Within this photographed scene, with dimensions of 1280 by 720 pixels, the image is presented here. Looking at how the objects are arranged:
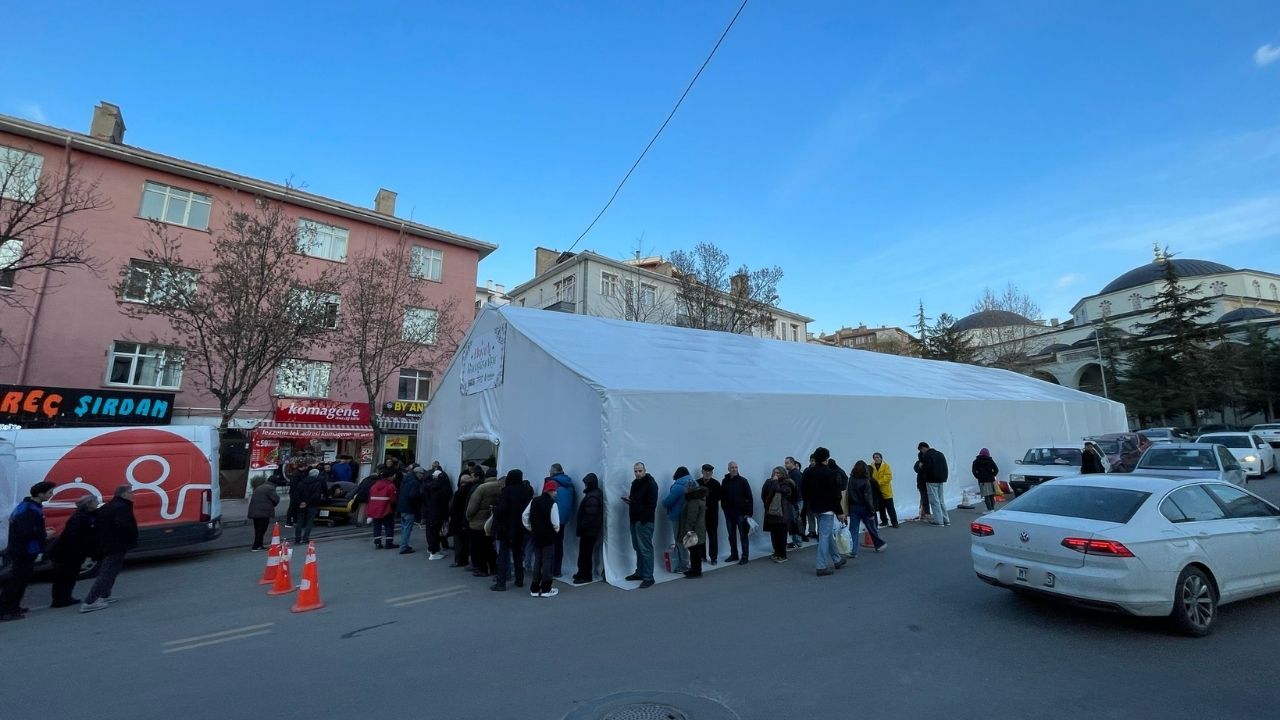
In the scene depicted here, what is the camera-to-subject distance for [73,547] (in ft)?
24.7

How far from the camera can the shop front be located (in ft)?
70.4

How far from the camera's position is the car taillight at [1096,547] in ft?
15.9

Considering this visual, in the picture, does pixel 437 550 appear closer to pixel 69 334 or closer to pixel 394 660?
pixel 394 660

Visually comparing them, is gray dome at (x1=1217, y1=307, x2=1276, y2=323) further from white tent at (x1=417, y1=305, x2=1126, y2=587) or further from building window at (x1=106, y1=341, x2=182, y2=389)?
building window at (x1=106, y1=341, x2=182, y2=389)

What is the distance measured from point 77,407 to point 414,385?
11.7 metres

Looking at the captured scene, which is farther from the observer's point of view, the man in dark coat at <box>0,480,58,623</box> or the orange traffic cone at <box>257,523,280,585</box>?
the orange traffic cone at <box>257,523,280,585</box>

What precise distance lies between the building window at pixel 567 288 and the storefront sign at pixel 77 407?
2198cm

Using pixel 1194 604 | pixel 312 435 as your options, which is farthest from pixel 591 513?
pixel 312 435

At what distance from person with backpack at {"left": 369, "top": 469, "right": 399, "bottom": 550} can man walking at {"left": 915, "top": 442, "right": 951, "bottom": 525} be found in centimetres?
1157

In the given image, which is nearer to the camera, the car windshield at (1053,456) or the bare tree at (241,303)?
the car windshield at (1053,456)

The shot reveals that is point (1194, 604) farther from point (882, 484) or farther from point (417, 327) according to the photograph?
point (417, 327)

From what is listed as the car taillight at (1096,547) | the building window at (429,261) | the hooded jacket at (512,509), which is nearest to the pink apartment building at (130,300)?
the building window at (429,261)

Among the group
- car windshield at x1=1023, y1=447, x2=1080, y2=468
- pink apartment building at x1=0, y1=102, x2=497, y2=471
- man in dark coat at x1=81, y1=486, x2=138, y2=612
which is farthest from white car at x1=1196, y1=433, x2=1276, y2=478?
pink apartment building at x1=0, y1=102, x2=497, y2=471

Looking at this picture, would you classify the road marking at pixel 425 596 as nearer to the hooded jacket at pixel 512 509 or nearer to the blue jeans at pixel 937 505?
the hooded jacket at pixel 512 509
